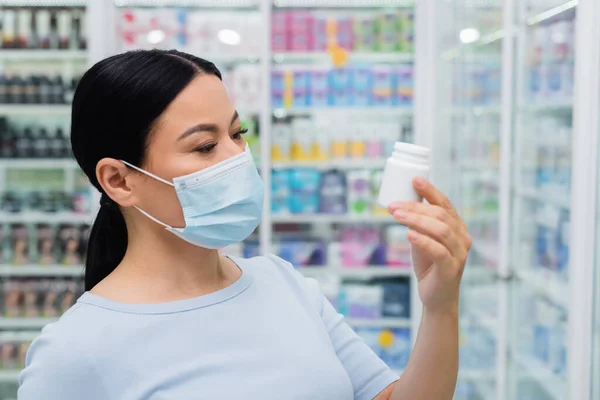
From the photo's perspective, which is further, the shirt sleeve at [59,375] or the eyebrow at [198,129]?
the eyebrow at [198,129]

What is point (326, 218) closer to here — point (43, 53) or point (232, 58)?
point (232, 58)

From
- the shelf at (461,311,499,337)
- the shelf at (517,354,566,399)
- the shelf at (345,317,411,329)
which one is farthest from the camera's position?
the shelf at (345,317,411,329)

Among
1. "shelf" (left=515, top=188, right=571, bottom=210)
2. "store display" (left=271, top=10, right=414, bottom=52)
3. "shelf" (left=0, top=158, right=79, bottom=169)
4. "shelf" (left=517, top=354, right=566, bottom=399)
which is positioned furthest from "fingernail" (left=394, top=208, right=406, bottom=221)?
"store display" (left=271, top=10, right=414, bottom=52)

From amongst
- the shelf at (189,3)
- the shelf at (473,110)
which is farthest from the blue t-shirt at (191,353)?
the shelf at (189,3)

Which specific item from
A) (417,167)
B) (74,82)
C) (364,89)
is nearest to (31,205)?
(74,82)

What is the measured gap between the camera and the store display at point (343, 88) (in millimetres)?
4789

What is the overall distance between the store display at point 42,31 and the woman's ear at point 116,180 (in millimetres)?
3495

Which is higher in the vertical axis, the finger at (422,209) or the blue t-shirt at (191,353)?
the finger at (422,209)

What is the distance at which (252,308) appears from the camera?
4.05 ft

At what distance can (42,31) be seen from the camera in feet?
14.6

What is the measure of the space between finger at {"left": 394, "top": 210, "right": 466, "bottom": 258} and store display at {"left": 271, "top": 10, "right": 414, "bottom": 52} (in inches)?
154

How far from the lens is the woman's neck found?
121 cm

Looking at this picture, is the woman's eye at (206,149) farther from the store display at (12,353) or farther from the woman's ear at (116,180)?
the store display at (12,353)

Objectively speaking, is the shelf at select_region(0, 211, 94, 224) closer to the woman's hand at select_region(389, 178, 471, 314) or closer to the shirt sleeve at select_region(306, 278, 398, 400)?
the shirt sleeve at select_region(306, 278, 398, 400)
